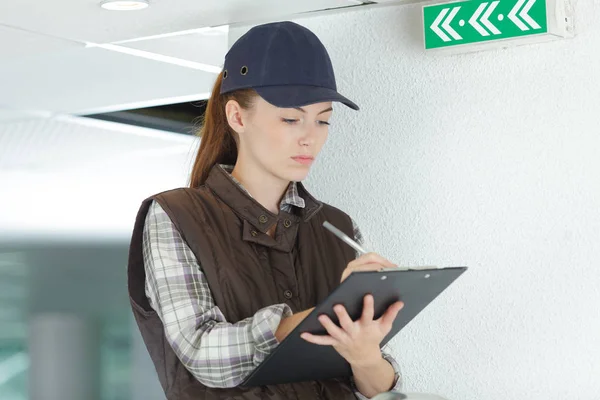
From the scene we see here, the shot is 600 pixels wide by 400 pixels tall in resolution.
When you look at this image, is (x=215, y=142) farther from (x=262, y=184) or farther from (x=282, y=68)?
(x=282, y=68)

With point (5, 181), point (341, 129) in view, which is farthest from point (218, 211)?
point (5, 181)

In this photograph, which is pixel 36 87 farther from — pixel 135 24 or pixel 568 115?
pixel 568 115

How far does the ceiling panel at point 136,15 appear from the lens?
233 centimetres

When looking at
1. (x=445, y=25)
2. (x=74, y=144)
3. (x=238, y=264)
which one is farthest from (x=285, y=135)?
(x=74, y=144)

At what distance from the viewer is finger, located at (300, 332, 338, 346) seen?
5.50 ft

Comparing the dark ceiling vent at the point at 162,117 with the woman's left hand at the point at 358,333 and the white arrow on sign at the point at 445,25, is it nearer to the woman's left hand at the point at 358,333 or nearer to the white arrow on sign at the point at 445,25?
the white arrow on sign at the point at 445,25

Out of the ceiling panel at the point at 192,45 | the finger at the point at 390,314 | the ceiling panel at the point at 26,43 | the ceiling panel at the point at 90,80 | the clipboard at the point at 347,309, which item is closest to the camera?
the clipboard at the point at 347,309

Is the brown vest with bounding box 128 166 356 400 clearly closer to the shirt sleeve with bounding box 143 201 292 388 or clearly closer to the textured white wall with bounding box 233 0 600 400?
the shirt sleeve with bounding box 143 201 292 388

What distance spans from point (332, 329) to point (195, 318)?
0.27m

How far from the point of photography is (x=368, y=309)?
167 cm

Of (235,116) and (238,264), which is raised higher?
(235,116)

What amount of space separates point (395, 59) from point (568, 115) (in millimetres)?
428

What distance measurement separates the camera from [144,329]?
1.96 metres

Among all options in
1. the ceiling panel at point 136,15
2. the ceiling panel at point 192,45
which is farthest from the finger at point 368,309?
the ceiling panel at point 192,45
